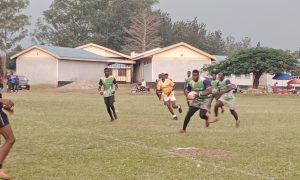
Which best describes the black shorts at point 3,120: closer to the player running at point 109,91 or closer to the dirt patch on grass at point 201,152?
the dirt patch on grass at point 201,152

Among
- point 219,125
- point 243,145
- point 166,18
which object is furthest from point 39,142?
point 166,18

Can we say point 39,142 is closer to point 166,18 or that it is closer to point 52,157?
point 52,157

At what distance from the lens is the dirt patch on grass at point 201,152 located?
10.9 m

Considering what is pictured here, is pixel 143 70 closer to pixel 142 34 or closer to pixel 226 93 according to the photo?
pixel 142 34

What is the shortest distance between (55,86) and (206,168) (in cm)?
5027

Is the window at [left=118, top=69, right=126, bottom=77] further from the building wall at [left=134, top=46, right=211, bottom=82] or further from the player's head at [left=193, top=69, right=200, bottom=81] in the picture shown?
the player's head at [left=193, top=69, right=200, bottom=81]

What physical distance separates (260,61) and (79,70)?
68.8 feet

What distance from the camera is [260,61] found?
51406 mm

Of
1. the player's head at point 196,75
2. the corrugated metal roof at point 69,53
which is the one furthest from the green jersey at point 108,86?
the corrugated metal roof at point 69,53

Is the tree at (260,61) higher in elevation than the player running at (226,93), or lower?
higher

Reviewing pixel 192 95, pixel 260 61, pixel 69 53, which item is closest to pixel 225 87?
pixel 192 95

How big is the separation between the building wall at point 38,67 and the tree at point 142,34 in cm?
3377

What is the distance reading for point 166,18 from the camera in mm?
107812

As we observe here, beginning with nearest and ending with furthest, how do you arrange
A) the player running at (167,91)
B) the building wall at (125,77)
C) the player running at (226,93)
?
the player running at (226,93) < the player running at (167,91) < the building wall at (125,77)
